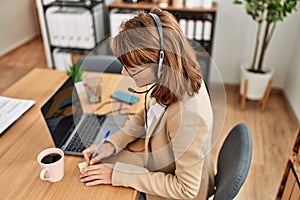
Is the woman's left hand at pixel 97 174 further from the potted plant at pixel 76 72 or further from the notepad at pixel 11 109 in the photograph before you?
the potted plant at pixel 76 72

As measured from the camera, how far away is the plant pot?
247 cm

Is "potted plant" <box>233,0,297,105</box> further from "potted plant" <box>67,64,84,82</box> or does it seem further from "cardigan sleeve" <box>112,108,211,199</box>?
"cardigan sleeve" <box>112,108,211,199</box>

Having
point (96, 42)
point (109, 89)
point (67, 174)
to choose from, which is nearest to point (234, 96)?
point (96, 42)

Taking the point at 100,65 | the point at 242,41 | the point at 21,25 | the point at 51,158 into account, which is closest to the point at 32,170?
the point at 51,158

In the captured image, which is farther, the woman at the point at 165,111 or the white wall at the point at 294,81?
the white wall at the point at 294,81

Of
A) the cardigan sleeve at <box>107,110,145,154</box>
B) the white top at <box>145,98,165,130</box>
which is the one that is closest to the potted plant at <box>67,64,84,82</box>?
the cardigan sleeve at <box>107,110,145,154</box>

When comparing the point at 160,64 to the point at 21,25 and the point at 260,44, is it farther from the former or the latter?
the point at 21,25

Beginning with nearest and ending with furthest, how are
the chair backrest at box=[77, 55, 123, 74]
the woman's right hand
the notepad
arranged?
the woman's right hand → the notepad → the chair backrest at box=[77, 55, 123, 74]

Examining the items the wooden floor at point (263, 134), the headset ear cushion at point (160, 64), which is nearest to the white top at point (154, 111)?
the headset ear cushion at point (160, 64)

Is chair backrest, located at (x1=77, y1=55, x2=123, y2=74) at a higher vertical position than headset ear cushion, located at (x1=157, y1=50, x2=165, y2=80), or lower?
lower

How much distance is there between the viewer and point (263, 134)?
2.33 meters

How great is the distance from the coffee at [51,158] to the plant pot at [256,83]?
2.00 m

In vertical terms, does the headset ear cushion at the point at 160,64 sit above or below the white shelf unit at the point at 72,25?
above

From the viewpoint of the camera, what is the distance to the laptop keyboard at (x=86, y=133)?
1.07 m
